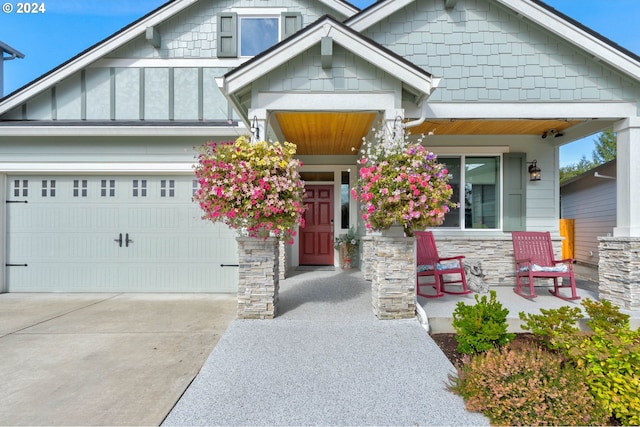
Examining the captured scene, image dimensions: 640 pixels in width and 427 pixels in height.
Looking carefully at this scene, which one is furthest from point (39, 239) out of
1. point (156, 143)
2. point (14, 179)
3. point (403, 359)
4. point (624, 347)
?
point (624, 347)

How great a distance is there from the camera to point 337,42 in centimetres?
373

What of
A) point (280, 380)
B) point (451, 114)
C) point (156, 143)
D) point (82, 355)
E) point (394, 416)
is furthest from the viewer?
point (156, 143)

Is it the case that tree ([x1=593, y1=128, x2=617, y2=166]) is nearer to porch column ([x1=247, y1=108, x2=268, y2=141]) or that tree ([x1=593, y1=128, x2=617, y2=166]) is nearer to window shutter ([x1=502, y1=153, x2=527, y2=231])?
window shutter ([x1=502, y1=153, x2=527, y2=231])

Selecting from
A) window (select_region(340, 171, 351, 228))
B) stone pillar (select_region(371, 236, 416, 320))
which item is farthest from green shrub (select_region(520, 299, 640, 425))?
window (select_region(340, 171, 351, 228))

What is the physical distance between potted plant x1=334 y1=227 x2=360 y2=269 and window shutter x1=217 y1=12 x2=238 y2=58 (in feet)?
13.7

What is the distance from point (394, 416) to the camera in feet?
6.63

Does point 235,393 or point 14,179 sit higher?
point 14,179

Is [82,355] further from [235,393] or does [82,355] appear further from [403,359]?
[403,359]

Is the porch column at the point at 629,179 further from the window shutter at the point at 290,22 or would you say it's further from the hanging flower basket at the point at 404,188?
the window shutter at the point at 290,22

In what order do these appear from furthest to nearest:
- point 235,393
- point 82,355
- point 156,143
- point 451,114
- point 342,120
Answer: point 156,143 < point 342,120 < point 451,114 < point 82,355 < point 235,393

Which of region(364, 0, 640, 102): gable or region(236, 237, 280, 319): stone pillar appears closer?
region(236, 237, 280, 319): stone pillar

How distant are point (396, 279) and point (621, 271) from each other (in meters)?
2.94

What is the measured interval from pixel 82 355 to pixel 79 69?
5.13 metres

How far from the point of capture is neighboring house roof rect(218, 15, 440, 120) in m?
3.69
